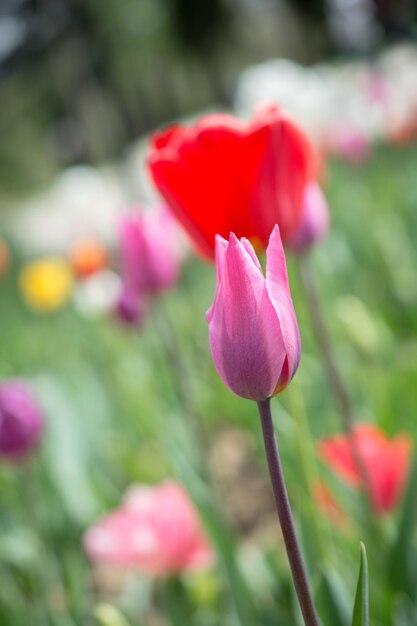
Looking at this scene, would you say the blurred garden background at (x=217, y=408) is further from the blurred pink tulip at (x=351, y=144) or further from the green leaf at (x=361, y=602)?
the green leaf at (x=361, y=602)

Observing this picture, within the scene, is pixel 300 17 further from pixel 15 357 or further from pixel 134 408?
pixel 134 408

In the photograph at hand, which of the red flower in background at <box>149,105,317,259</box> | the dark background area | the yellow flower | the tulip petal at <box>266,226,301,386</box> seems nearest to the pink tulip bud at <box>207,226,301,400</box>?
the tulip petal at <box>266,226,301,386</box>

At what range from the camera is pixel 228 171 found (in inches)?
19.1

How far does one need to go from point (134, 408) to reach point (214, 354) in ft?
3.69

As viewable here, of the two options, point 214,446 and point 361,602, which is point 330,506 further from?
point 214,446

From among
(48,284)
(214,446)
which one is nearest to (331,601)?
(214,446)

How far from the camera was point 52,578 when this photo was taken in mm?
932

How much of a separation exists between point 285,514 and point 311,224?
1.24 feet

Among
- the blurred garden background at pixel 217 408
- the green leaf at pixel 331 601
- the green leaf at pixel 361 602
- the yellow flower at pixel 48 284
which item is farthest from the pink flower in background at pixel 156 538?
the yellow flower at pixel 48 284

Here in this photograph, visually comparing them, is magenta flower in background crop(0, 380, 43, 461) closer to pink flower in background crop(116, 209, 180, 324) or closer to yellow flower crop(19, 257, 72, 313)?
pink flower in background crop(116, 209, 180, 324)

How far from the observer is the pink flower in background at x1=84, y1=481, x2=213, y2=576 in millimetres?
745

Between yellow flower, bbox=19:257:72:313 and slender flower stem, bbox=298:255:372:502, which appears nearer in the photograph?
slender flower stem, bbox=298:255:372:502

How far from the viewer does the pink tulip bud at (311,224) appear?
0.63 meters

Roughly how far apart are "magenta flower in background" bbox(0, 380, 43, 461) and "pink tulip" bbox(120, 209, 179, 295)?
164mm
